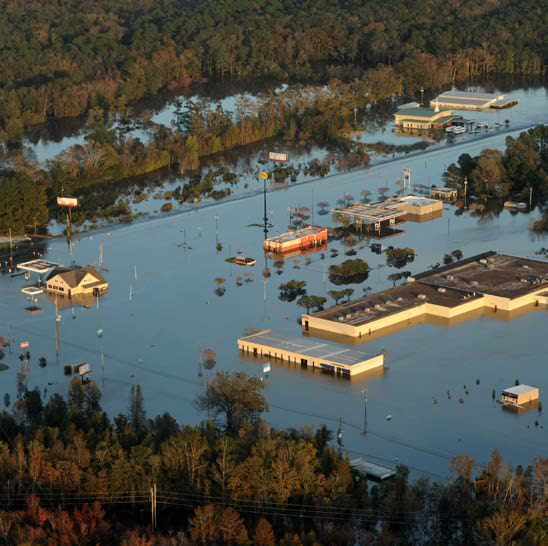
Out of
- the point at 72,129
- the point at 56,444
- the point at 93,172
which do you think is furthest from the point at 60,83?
the point at 56,444

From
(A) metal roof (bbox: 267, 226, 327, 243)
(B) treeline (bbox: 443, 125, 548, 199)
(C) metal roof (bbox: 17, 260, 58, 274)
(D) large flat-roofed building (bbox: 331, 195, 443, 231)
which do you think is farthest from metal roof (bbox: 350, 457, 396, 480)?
(B) treeline (bbox: 443, 125, 548, 199)

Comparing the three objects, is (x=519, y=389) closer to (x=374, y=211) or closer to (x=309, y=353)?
(x=309, y=353)


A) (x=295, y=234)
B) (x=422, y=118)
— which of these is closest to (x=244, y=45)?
(x=422, y=118)

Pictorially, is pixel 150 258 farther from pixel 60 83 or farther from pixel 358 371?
pixel 60 83

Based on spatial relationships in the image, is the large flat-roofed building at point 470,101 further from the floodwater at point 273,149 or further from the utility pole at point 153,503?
the utility pole at point 153,503

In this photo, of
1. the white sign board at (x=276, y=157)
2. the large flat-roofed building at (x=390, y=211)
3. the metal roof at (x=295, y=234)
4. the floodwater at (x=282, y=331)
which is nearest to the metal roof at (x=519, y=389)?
the floodwater at (x=282, y=331)

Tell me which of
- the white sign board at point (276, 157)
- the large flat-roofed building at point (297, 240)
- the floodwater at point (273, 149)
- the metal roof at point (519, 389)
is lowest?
the floodwater at point (273, 149)
